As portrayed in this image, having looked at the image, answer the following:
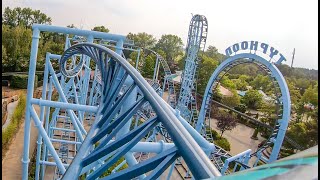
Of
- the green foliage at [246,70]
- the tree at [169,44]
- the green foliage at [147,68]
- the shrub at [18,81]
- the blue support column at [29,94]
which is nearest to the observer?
the blue support column at [29,94]

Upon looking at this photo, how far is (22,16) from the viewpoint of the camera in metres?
30.6

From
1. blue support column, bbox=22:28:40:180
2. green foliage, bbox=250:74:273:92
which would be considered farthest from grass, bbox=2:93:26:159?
green foliage, bbox=250:74:273:92

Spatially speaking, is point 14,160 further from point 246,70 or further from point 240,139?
point 246,70

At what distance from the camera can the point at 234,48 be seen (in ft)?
30.7

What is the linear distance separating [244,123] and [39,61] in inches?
537

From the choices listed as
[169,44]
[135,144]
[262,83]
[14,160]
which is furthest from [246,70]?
[135,144]

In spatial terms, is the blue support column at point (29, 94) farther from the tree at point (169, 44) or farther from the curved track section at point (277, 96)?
the tree at point (169, 44)

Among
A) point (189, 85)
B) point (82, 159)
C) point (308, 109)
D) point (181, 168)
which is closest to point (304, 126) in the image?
point (308, 109)

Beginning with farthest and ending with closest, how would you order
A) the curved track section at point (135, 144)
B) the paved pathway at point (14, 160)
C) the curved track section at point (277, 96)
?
the paved pathway at point (14, 160), the curved track section at point (277, 96), the curved track section at point (135, 144)

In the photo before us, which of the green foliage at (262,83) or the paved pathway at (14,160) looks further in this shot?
the green foliage at (262,83)

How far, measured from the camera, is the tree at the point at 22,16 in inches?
1162

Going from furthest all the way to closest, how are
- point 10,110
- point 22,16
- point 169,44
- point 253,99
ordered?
1. point 169,44
2. point 22,16
3. point 253,99
4. point 10,110

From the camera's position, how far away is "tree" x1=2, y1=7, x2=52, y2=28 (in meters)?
29.5

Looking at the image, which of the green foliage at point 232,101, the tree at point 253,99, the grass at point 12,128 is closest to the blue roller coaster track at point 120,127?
the grass at point 12,128
